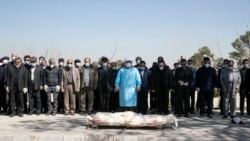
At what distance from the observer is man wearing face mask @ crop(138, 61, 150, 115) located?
1244 centimetres

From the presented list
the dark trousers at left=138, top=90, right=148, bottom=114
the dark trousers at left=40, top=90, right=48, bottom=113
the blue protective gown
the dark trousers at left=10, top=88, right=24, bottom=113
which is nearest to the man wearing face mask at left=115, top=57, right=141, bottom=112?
the blue protective gown

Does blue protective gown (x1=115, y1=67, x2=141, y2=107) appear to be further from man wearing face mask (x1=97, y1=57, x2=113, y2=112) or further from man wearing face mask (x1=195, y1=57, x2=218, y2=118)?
man wearing face mask (x1=195, y1=57, x2=218, y2=118)

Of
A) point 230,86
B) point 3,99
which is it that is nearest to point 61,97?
point 3,99

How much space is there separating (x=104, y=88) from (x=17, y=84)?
10.0 ft

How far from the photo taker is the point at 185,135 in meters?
7.89

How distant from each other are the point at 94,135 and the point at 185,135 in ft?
6.91

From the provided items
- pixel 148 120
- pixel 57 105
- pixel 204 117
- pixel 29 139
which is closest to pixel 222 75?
pixel 204 117

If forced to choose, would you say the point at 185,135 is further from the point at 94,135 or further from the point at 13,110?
the point at 13,110

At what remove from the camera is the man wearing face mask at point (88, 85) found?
12266 mm

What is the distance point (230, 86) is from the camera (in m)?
11.3

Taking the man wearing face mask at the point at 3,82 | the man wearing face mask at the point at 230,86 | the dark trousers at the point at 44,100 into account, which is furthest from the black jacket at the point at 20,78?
the man wearing face mask at the point at 230,86

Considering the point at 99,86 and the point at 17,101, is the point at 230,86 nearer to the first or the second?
the point at 99,86

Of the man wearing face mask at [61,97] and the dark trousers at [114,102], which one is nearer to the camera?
the man wearing face mask at [61,97]

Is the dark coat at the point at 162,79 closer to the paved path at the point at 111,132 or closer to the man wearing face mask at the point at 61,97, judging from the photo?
the paved path at the point at 111,132
